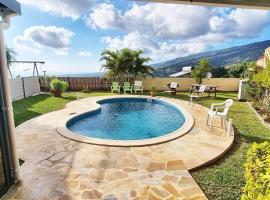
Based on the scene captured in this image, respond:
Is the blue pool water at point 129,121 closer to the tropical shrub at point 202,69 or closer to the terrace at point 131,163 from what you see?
the terrace at point 131,163

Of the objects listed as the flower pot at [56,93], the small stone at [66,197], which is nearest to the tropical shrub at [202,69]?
the flower pot at [56,93]

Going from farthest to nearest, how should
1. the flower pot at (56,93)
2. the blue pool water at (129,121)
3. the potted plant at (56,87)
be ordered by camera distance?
the flower pot at (56,93) < the potted plant at (56,87) < the blue pool water at (129,121)

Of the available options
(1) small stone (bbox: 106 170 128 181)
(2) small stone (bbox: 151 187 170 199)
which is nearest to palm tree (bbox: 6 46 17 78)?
(1) small stone (bbox: 106 170 128 181)

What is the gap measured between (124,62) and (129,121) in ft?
24.2

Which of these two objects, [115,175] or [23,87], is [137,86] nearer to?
[23,87]

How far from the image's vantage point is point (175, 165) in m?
4.42

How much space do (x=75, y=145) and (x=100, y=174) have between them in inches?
65.0

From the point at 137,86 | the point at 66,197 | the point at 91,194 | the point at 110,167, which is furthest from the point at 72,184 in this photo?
the point at 137,86

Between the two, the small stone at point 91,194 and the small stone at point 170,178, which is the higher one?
the small stone at point 170,178

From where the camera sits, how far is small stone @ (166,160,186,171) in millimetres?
4293

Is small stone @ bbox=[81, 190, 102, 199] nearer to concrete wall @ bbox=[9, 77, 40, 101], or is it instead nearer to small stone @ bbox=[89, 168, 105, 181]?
small stone @ bbox=[89, 168, 105, 181]

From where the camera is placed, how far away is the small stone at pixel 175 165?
429cm

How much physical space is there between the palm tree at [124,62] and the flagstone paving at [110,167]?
980 cm

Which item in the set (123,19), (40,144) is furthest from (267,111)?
(123,19)
